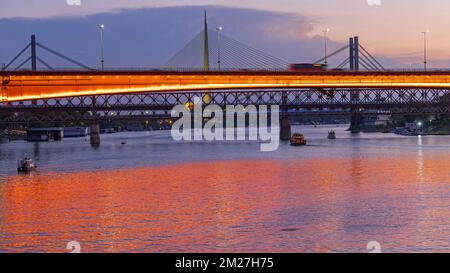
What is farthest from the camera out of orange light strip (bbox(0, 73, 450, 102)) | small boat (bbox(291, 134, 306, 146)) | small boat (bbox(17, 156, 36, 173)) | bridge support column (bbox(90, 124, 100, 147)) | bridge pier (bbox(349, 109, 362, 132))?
bridge pier (bbox(349, 109, 362, 132))

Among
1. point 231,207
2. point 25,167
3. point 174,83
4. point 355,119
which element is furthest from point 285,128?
point 231,207

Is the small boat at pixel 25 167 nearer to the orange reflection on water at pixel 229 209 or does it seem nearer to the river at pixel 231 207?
the river at pixel 231 207

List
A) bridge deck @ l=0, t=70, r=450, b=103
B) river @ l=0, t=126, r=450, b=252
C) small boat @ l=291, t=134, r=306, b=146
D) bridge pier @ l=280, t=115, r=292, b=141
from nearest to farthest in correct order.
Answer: river @ l=0, t=126, r=450, b=252
bridge deck @ l=0, t=70, r=450, b=103
small boat @ l=291, t=134, r=306, b=146
bridge pier @ l=280, t=115, r=292, b=141

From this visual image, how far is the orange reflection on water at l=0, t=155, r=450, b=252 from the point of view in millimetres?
31375

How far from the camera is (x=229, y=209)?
131ft

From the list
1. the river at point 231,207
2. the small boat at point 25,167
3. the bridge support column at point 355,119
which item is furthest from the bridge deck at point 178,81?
the bridge support column at point 355,119

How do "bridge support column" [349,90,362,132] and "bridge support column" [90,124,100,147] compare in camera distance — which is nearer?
"bridge support column" [90,124,100,147]

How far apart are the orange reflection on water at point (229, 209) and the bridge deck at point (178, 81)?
836 cm

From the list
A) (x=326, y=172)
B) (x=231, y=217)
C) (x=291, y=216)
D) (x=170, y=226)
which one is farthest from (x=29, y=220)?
(x=326, y=172)

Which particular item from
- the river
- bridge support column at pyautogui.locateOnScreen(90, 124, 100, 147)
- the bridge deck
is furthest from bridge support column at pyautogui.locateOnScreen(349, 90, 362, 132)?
the river

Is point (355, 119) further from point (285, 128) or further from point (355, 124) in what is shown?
point (285, 128)

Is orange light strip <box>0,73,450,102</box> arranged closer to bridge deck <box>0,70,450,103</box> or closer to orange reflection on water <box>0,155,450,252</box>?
bridge deck <box>0,70,450,103</box>

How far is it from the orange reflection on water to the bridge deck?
8.36 meters

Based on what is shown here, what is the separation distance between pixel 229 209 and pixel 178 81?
35306mm
